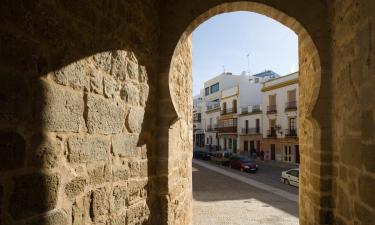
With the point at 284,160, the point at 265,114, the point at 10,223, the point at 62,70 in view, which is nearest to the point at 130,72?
the point at 62,70

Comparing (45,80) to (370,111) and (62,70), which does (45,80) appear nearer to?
(62,70)

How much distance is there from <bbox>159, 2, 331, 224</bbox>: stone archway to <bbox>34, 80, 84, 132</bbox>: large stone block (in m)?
1.70

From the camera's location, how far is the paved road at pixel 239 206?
28.0 ft

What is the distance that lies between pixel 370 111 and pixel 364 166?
0.45 meters

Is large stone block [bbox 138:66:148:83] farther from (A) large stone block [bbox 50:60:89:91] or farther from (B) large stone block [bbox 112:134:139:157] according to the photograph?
(A) large stone block [bbox 50:60:89:91]

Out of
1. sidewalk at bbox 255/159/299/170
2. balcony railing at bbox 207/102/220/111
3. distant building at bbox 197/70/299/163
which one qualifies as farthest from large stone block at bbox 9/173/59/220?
balcony railing at bbox 207/102/220/111

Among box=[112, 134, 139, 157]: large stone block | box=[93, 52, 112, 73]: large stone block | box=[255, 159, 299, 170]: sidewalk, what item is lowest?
box=[255, 159, 299, 170]: sidewalk

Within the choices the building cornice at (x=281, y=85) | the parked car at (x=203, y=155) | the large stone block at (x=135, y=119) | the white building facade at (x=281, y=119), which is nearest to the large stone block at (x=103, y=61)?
the large stone block at (x=135, y=119)

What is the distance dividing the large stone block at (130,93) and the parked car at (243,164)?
18.0 metres

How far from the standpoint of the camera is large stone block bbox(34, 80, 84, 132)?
5.90 ft

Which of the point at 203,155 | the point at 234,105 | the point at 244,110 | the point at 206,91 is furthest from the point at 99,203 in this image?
the point at 206,91

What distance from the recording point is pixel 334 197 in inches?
134

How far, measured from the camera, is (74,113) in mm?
2127

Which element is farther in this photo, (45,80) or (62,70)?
(62,70)
